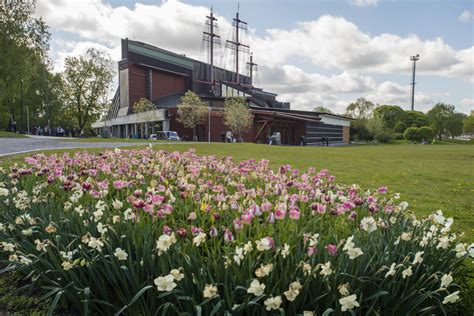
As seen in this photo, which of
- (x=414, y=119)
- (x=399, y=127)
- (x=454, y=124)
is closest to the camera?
(x=399, y=127)

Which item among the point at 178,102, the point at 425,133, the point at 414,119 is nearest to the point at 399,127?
the point at 414,119

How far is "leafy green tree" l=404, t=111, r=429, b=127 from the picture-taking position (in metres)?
83.5

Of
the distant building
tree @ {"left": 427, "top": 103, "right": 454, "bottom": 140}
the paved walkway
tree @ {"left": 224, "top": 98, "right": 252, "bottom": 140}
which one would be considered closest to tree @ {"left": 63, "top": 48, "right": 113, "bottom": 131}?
the distant building

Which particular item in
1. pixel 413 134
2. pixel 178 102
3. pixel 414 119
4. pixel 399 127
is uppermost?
pixel 178 102

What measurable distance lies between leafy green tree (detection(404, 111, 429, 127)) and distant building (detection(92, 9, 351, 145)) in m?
19.9

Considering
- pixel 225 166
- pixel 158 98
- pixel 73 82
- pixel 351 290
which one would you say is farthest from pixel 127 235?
pixel 158 98

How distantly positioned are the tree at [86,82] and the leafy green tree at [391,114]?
58.6 metres

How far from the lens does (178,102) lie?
6481 cm

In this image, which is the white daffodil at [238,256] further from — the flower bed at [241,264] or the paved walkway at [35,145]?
the paved walkway at [35,145]

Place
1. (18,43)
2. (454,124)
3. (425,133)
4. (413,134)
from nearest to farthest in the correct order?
(18,43) < (425,133) < (413,134) < (454,124)

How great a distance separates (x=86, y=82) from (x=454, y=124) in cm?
8608

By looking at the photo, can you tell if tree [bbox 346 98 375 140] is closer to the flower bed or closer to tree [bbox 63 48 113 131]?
tree [bbox 63 48 113 131]

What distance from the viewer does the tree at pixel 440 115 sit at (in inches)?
3696

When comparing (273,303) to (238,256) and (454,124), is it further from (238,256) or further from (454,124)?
(454,124)
